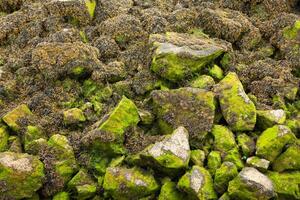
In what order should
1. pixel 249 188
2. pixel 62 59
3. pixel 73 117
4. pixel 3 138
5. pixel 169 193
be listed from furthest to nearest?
1. pixel 62 59
2. pixel 73 117
3. pixel 3 138
4. pixel 169 193
5. pixel 249 188

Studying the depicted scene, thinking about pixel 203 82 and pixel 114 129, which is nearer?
pixel 114 129

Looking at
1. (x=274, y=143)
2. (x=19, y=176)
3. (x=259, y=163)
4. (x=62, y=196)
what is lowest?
(x=62, y=196)

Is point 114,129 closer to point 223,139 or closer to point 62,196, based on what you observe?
point 62,196

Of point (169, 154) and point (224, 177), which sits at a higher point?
point (169, 154)

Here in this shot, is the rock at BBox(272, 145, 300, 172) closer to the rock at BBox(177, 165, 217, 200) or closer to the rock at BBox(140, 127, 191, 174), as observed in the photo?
the rock at BBox(177, 165, 217, 200)

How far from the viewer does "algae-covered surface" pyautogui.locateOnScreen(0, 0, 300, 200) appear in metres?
13.5

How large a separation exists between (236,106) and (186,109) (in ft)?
5.12

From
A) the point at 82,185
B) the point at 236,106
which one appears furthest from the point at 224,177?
the point at 82,185

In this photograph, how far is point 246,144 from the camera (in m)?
14.1

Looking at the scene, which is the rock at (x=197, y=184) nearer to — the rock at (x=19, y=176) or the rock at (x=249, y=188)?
the rock at (x=249, y=188)

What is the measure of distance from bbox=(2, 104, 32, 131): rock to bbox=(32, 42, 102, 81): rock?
5.33 feet

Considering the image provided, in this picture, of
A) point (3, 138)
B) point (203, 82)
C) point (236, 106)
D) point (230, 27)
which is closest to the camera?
point (236, 106)

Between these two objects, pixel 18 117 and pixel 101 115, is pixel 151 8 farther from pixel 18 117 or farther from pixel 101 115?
pixel 18 117

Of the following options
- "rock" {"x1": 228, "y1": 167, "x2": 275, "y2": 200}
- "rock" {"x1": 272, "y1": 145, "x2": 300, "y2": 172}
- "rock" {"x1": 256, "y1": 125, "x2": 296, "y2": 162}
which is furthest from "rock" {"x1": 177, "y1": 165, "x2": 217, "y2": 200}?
"rock" {"x1": 272, "y1": 145, "x2": 300, "y2": 172}
